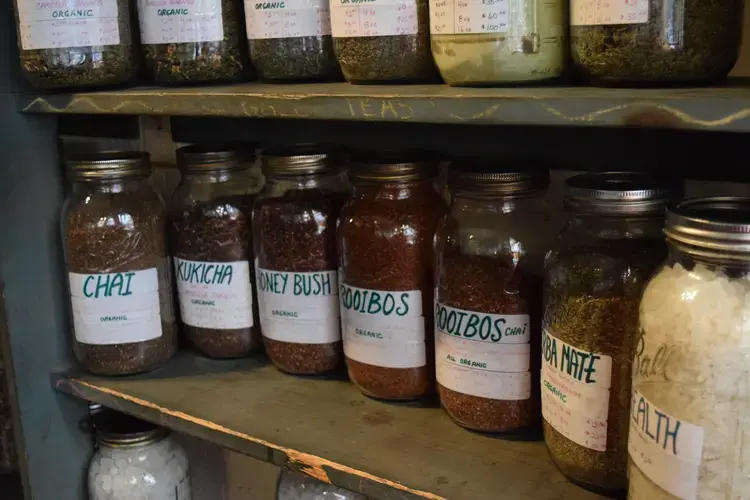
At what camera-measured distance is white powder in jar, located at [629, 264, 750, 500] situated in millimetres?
527

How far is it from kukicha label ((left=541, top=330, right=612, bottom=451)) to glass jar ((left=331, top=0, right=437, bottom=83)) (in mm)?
281

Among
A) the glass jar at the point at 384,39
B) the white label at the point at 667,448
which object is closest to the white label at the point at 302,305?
the glass jar at the point at 384,39

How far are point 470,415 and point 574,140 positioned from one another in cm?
32

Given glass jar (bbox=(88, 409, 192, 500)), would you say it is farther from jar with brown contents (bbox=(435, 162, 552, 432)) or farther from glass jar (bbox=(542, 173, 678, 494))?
glass jar (bbox=(542, 173, 678, 494))

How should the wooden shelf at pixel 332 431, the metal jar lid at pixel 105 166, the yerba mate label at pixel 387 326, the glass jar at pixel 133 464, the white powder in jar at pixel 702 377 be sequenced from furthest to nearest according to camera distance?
the glass jar at pixel 133 464 → the metal jar lid at pixel 105 166 → the yerba mate label at pixel 387 326 → the wooden shelf at pixel 332 431 → the white powder in jar at pixel 702 377

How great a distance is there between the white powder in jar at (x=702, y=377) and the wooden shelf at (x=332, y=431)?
0.17 m

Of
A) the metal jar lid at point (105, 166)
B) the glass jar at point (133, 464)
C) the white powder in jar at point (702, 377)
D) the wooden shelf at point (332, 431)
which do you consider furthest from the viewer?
the glass jar at point (133, 464)

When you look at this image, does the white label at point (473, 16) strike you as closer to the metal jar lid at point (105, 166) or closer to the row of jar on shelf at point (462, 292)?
the row of jar on shelf at point (462, 292)

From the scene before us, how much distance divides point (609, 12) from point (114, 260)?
0.66 m

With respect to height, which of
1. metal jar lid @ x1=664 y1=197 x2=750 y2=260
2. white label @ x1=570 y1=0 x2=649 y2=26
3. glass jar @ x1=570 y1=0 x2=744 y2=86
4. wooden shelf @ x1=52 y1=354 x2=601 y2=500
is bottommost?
wooden shelf @ x1=52 y1=354 x2=601 y2=500

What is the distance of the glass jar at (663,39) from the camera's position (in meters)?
0.58

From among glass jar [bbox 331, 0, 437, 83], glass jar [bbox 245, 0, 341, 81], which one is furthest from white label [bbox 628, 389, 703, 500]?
glass jar [bbox 245, 0, 341, 81]

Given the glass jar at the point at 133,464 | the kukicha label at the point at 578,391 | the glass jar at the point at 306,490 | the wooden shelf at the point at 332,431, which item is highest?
the kukicha label at the point at 578,391

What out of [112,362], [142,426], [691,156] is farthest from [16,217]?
[691,156]
